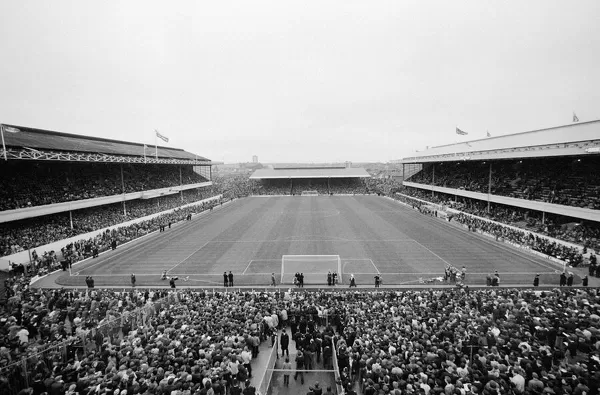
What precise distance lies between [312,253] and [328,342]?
16.2m

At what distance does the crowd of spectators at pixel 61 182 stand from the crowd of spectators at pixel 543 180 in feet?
164

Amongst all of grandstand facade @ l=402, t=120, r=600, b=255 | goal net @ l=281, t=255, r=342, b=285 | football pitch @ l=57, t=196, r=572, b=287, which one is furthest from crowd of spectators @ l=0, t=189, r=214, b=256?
grandstand facade @ l=402, t=120, r=600, b=255

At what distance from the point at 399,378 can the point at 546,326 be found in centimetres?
675

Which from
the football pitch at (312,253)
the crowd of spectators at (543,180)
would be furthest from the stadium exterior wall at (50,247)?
the crowd of spectators at (543,180)

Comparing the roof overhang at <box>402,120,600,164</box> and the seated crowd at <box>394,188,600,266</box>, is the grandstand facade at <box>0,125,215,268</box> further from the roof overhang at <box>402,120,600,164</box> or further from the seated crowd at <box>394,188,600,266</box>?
the roof overhang at <box>402,120,600,164</box>

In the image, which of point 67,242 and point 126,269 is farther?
point 67,242

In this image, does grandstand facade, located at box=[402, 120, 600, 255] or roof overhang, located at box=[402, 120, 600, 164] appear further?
grandstand facade, located at box=[402, 120, 600, 255]

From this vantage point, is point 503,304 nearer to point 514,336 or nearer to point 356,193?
point 514,336

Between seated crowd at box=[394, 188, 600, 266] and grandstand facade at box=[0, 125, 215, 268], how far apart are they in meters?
39.2

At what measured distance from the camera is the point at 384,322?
12.0 metres

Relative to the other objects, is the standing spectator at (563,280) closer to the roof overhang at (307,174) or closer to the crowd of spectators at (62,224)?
the crowd of spectators at (62,224)

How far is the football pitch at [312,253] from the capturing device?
21953 mm

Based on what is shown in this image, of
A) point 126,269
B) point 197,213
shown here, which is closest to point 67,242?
point 126,269

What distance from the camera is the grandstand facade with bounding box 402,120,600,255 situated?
27688mm
